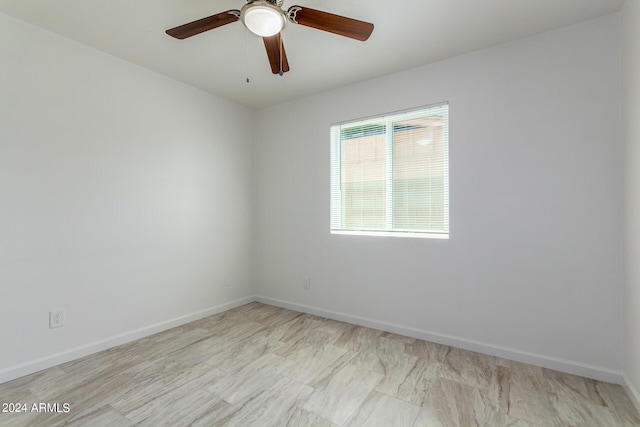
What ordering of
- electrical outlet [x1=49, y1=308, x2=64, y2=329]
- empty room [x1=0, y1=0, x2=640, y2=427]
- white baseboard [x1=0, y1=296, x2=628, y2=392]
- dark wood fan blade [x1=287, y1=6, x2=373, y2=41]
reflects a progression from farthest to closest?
1. electrical outlet [x1=49, y1=308, x2=64, y2=329]
2. white baseboard [x1=0, y1=296, x2=628, y2=392]
3. empty room [x1=0, y1=0, x2=640, y2=427]
4. dark wood fan blade [x1=287, y1=6, x2=373, y2=41]

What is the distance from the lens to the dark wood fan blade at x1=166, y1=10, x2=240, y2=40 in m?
1.66

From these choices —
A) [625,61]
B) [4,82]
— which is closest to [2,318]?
[4,82]

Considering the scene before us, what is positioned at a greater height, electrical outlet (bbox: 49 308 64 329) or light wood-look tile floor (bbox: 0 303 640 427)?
electrical outlet (bbox: 49 308 64 329)

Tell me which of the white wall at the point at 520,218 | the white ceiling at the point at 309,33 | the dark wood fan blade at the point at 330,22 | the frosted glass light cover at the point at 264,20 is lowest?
the white wall at the point at 520,218

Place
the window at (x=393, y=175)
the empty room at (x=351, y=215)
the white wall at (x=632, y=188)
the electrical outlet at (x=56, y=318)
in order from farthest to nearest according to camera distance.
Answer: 1. the window at (x=393, y=175)
2. the electrical outlet at (x=56, y=318)
3. the empty room at (x=351, y=215)
4. the white wall at (x=632, y=188)

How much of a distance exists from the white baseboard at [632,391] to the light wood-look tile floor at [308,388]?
46mm

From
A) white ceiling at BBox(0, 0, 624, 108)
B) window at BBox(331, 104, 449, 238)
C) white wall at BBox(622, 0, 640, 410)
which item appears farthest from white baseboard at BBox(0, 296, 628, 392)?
white ceiling at BBox(0, 0, 624, 108)

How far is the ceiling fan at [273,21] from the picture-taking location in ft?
5.12

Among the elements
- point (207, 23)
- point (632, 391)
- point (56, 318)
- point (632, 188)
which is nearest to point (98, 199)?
point (56, 318)

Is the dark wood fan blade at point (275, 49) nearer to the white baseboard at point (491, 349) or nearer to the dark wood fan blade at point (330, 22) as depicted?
the dark wood fan blade at point (330, 22)

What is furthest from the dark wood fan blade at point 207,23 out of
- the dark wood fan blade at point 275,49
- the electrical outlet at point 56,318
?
the electrical outlet at point 56,318

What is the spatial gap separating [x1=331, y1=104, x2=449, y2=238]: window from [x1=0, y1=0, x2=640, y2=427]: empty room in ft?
0.07

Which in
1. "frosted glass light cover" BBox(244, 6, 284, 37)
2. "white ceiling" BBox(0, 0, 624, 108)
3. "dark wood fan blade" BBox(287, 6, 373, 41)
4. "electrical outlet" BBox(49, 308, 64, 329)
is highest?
"white ceiling" BBox(0, 0, 624, 108)

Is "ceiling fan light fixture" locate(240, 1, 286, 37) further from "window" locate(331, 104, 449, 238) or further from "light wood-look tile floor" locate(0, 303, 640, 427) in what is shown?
"light wood-look tile floor" locate(0, 303, 640, 427)
